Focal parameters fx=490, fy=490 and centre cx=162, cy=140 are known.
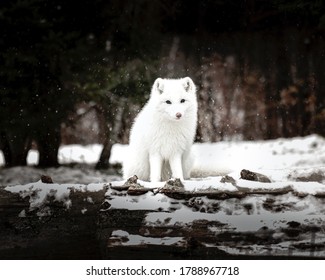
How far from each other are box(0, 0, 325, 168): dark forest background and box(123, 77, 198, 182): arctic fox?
1210 mm

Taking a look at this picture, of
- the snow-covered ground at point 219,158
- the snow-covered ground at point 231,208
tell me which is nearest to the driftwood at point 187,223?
the snow-covered ground at point 231,208

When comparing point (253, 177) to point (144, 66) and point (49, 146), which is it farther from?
point (49, 146)

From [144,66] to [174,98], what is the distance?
1665 mm

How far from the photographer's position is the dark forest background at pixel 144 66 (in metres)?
5.37

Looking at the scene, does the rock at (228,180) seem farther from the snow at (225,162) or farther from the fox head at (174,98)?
the fox head at (174,98)

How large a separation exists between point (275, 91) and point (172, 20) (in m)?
1.59

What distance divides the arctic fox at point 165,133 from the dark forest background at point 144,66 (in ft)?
3.97

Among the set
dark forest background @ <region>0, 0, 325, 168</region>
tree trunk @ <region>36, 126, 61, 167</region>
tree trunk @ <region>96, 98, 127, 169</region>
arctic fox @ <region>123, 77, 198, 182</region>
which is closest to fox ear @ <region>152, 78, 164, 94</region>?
arctic fox @ <region>123, 77, 198, 182</region>

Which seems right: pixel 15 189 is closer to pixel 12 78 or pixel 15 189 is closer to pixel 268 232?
pixel 12 78

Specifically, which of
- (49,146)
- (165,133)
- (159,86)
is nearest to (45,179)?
(165,133)

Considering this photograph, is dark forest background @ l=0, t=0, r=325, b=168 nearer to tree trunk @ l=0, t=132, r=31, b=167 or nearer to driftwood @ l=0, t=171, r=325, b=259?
tree trunk @ l=0, t=132, r=31, b=167

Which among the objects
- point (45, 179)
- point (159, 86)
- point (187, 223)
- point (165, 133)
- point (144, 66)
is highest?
point (144, 66)

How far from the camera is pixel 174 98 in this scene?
165 inches
